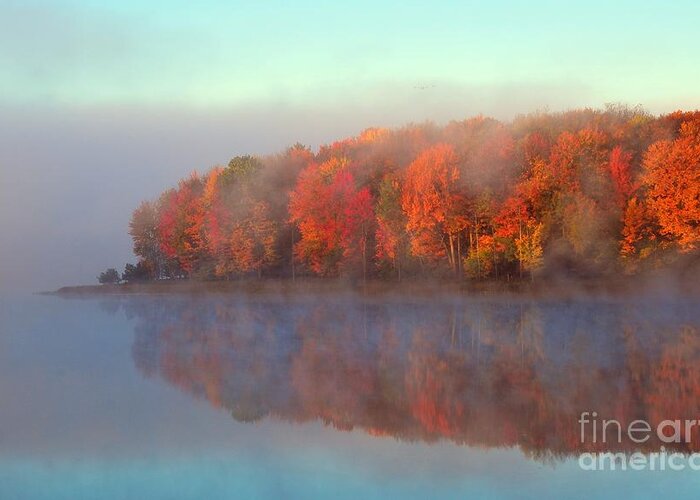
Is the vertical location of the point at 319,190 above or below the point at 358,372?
above

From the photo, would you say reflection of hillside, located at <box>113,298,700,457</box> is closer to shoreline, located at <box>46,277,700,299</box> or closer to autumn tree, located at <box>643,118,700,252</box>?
shoreline, located at <box>46,277,700,299</box>

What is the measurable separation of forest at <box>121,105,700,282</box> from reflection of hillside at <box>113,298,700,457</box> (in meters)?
21.4

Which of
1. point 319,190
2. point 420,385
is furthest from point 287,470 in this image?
point 319,190

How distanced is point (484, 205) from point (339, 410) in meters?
49.3

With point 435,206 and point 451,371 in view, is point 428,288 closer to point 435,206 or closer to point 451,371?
point 435,206

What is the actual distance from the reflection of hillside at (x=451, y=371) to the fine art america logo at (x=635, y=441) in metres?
0.21

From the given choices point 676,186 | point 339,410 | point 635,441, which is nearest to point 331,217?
point 676,186

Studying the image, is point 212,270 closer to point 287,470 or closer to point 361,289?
point 361,289

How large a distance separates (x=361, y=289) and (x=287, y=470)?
5513 centimetres

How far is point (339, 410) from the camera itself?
1484 centimetres

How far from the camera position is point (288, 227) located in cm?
8206

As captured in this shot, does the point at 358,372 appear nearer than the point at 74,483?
No

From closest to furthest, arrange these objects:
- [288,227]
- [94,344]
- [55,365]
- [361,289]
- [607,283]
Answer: [55,365] < [94,344] < [607,283] < [361,289] < [288,227]

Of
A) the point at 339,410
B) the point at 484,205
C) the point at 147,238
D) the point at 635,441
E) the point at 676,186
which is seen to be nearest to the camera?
the point at 635,441
